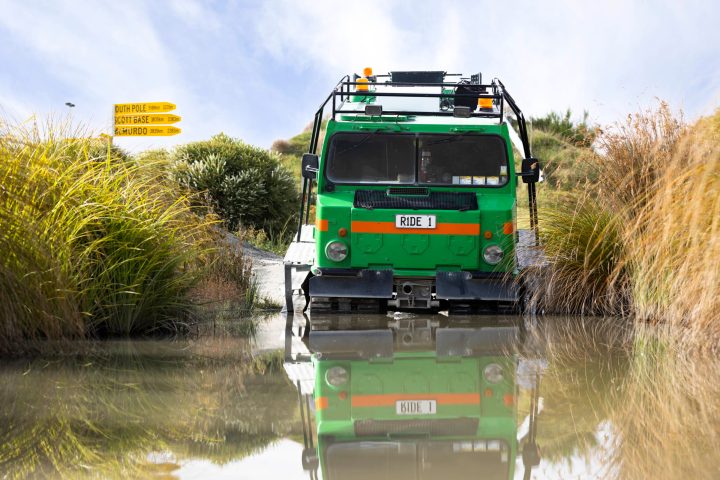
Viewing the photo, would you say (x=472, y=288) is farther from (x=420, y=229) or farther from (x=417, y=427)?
(x=417, y=427)

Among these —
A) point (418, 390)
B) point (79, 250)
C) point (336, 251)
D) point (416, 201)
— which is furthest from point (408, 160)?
point (418, 390)

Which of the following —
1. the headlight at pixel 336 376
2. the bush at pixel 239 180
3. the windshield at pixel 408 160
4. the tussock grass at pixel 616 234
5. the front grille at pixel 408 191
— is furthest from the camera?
the bush at pixel 239 180

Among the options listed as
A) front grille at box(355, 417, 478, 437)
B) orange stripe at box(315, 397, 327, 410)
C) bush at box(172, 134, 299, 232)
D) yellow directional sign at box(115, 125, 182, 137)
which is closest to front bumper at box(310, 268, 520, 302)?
orange stripe at box(315, 397, 327, 410)

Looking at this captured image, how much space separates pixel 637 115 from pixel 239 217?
484 inches

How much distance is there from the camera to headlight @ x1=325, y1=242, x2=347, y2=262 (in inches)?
370

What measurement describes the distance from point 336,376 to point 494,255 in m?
Answer: 4.06

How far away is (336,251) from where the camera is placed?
9.40 meters

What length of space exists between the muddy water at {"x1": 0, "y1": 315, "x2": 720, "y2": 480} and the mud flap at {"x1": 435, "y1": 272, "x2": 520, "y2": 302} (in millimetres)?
1894

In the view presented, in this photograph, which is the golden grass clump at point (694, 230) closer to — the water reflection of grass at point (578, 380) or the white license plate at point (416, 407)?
the water reflection of grass at point (578, 380)

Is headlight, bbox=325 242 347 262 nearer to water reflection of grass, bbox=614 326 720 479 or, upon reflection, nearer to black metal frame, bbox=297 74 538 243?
black metal frame, bbox=297 74 538 243

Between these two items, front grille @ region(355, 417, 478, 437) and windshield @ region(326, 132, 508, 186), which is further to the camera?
windshield @ region(326, 132, 508, 186)

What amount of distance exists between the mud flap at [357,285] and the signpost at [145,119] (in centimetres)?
739

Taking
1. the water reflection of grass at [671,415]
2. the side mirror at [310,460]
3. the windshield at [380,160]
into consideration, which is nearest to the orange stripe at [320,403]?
the side mirror at [310,460]

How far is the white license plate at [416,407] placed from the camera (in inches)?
180
